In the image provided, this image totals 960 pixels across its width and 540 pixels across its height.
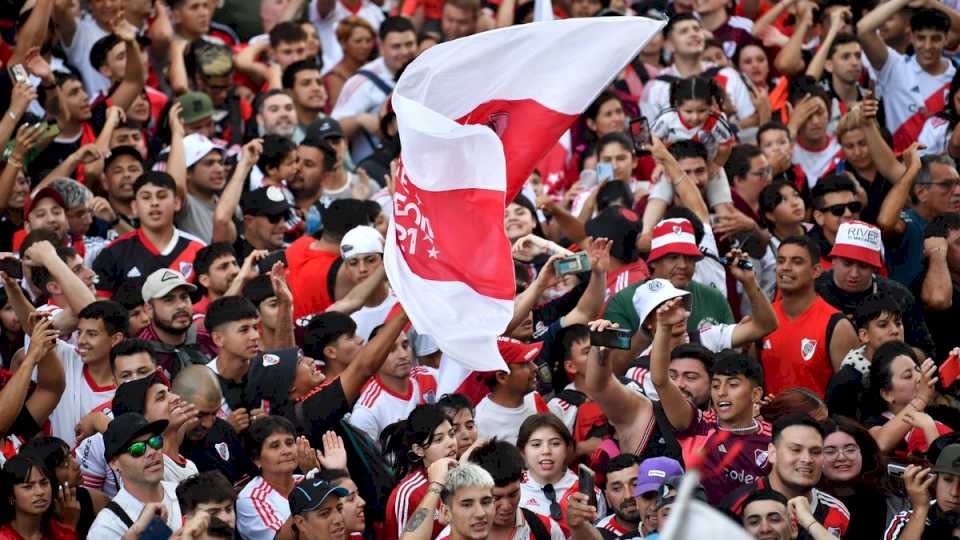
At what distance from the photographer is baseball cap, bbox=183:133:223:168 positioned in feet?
43.0

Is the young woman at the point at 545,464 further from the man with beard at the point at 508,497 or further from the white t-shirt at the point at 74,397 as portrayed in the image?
the white t-shirt at the point at 74,397

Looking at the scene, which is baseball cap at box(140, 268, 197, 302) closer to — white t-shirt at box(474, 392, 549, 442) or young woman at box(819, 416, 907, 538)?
white t-shirt at box(474, 392, 549, 442)

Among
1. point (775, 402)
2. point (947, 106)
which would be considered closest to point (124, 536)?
point (775, 402)

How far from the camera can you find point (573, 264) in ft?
33.9

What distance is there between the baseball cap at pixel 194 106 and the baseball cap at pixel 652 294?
441 cm

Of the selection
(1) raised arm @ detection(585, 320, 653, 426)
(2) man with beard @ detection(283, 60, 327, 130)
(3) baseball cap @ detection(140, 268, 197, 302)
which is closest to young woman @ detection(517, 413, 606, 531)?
(1) raised arm @ detection(585, 320, 653, 426)

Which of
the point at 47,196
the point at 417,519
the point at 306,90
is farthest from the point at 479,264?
the point at 306,90

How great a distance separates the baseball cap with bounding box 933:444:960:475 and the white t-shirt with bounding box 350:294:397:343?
133 inches

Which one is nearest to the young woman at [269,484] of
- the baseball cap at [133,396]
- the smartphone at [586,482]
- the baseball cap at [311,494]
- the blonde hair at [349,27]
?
the baseball cap at [311,494]

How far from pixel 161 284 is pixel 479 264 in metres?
2.96

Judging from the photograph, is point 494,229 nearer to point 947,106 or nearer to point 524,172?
point 524,172

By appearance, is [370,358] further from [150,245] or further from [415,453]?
[150,245]

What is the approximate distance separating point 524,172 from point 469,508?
1495mm

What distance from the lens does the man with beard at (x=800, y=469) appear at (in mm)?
9281
